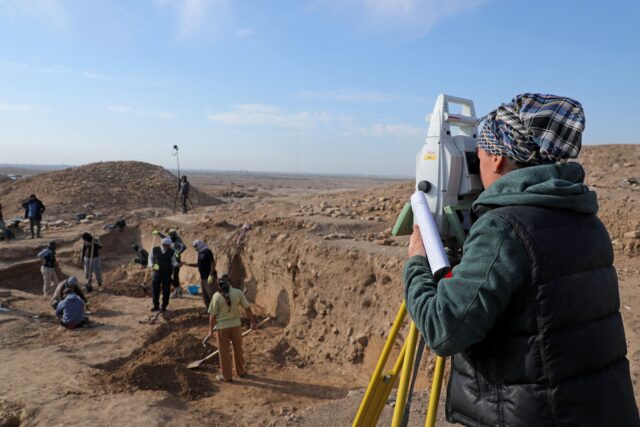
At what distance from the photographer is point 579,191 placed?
149 centimetres

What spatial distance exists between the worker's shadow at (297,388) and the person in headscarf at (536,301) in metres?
5.93

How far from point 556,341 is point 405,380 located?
73cm

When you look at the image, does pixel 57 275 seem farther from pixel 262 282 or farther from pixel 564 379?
pixel 564 379

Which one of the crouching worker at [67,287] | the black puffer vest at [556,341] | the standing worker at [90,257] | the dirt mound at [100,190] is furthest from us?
the dirt mound at [100,190]

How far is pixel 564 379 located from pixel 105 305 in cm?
1184

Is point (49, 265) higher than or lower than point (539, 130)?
lower

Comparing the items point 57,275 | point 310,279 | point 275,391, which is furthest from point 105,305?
point 275,391

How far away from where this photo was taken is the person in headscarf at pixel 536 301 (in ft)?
4.62

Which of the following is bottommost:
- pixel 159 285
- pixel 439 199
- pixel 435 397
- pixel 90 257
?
pixel 159 285

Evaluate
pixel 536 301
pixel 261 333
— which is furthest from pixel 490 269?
pixel 261 333

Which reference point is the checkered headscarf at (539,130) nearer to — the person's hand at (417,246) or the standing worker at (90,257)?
the person's hand at (417,246)

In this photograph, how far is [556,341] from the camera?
1402mm

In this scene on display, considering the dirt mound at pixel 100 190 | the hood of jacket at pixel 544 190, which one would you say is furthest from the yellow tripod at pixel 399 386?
the dirt mound at pixel 100 190

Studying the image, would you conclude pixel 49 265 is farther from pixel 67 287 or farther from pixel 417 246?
pixel 417 246
